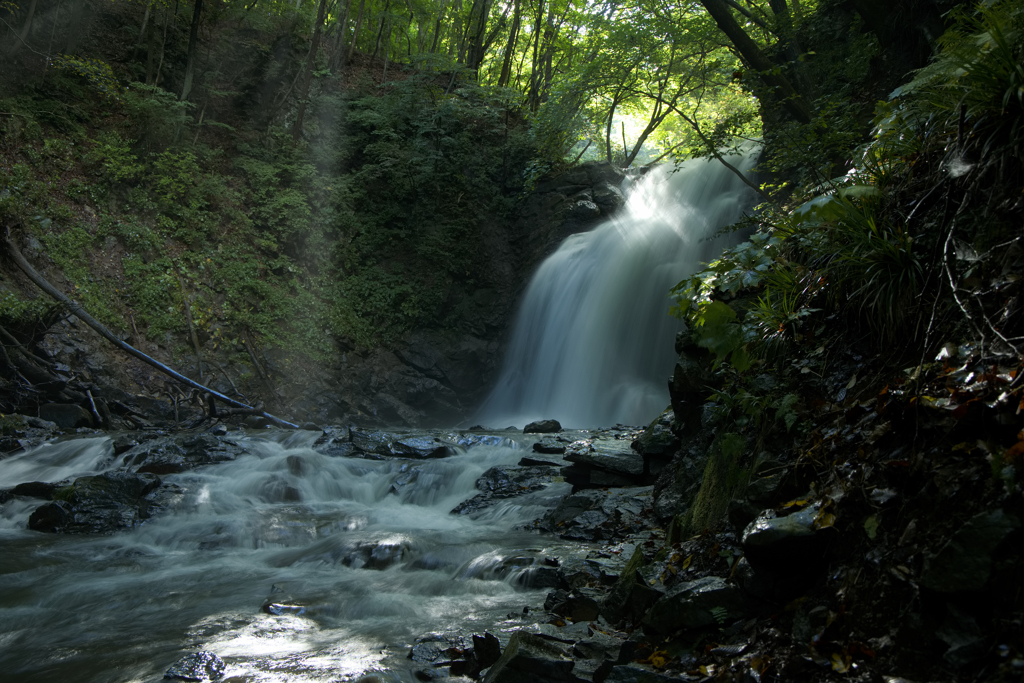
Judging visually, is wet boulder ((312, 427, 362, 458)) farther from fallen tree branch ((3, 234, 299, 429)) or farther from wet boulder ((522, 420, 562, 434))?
wet boulder ((522, 420, 562, 434))

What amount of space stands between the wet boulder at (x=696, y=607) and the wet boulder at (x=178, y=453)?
6823 mm

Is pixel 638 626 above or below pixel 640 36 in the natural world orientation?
below

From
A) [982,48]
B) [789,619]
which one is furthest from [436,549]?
[982,48]

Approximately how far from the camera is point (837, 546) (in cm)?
227

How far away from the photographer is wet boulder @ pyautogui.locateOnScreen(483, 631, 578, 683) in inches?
101

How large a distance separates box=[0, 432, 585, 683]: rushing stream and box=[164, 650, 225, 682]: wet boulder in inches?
3.0

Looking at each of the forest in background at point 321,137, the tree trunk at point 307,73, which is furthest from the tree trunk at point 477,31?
the tree trunk at point 307,73

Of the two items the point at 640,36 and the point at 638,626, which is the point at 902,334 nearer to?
the point at 638,626

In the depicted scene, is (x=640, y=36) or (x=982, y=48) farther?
(x=640, y=36)

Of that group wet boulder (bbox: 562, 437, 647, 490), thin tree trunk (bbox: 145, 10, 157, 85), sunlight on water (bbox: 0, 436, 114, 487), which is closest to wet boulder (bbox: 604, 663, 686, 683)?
wet boulder (bbox: 562, 437, 647, 490)

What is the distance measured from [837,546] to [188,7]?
19964 mm

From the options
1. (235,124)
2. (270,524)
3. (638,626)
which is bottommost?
(270,524)

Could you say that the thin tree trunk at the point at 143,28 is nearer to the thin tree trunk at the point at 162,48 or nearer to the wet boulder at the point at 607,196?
the thin tree trunk at the point at 162,48

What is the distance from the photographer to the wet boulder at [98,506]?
237 inches
